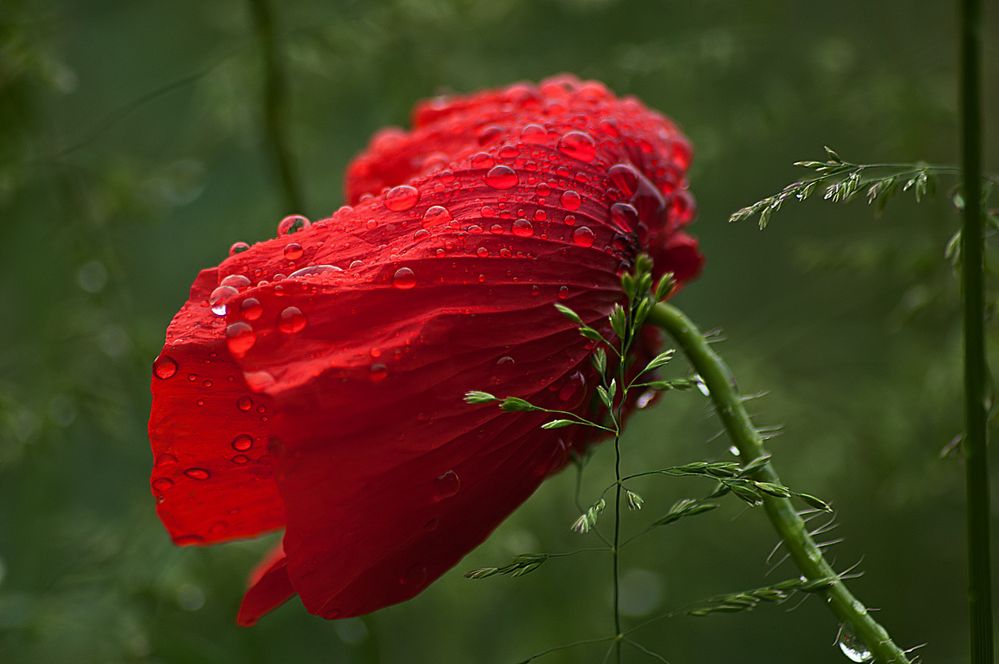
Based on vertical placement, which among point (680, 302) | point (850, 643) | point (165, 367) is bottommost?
point (680, 302)

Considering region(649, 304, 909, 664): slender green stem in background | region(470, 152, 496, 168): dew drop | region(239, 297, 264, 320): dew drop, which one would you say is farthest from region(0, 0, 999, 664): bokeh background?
region(239, 297, 264, 320): dew drop

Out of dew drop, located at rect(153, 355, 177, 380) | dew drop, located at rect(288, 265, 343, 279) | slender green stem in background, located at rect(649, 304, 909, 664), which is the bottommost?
slender green stem in background, located at rect(649, 304, 909, 664)

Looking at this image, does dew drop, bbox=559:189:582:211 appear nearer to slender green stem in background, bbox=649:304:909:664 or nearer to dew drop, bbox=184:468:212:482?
slender green stem in background, bbox=649:304:909:664

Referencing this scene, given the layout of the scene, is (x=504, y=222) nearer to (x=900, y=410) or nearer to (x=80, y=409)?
(x=80, y=409)

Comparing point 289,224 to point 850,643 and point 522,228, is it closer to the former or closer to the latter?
point 522,228

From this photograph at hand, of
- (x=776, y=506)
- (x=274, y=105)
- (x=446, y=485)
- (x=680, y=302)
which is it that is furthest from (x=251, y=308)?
(x=680, y=302)

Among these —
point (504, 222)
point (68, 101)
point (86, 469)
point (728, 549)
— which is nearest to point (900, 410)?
point (728, 549)

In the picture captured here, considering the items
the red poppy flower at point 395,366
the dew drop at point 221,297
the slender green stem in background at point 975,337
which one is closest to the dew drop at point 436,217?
the red poppy flower at point 395,366

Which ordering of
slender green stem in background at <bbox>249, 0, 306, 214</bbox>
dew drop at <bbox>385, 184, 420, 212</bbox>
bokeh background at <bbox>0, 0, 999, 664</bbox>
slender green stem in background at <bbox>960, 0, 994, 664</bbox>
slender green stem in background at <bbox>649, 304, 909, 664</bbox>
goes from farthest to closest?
bokeh background at <bbox>0, 0, 999, 664</bbox> < slender green stem in background at <bbox>249, 0, 306, 214</bbox> < dew drop at <bbox>385, 184, 420, 212</bbox> < slender green stem in background at <bbox>649, 304, 909, 664</bbox> < slender green stem in background at <bbox>960, 0, 994, 664</bbox>
